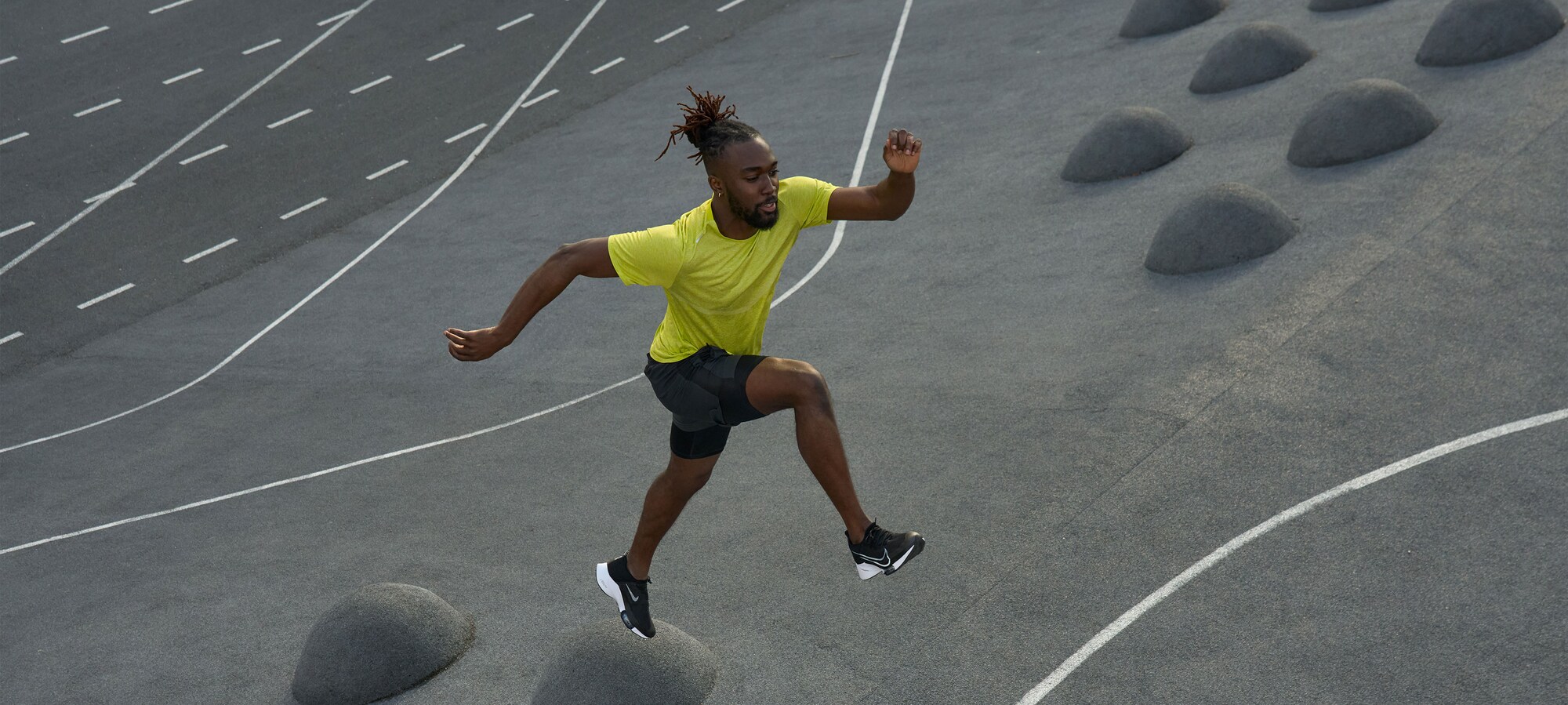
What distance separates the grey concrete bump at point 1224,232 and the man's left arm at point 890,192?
6.06m

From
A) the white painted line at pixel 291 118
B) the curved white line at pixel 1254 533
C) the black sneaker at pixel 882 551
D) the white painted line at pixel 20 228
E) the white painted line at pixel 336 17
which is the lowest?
the white painted line at pixel 20 228

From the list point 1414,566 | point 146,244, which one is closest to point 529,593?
point 1414,566

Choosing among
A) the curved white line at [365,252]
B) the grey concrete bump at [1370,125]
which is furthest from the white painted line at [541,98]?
the grey concrete bump at [1370,125]

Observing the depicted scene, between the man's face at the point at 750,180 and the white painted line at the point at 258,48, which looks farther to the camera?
the white painted line at the point at 258,48

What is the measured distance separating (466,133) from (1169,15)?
467 inches

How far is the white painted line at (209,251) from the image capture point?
63.5 feet

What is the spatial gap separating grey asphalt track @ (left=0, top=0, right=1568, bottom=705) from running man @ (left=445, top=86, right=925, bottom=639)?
1498mm

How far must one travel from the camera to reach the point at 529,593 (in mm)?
8992

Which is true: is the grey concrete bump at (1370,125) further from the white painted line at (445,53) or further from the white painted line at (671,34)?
the white painted line at (445,53)

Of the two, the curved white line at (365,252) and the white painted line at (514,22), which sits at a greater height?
the white painted line at (514,22)

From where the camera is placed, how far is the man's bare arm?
6.11 m

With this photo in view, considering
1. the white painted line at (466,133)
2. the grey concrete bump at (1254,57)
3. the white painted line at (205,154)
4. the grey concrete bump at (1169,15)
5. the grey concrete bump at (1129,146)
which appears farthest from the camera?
the white painted line at (466,133)

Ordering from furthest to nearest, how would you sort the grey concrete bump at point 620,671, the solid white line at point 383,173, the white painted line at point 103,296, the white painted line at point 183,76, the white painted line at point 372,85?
the white painted line at point 183,76
the white painted line at point 372,85
the solid white line at point 383,173
the white painted line at point 103,296
the grey concrete bump at point 620,671

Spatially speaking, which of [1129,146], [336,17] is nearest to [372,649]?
[1129,146]
